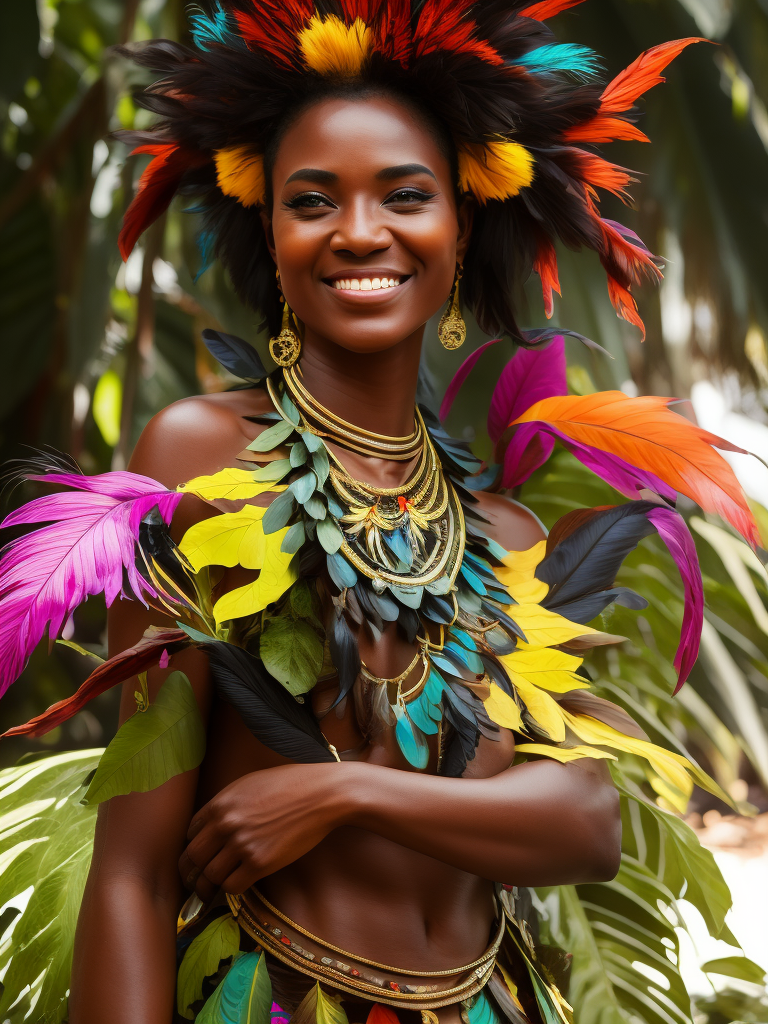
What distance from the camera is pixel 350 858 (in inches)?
47.6

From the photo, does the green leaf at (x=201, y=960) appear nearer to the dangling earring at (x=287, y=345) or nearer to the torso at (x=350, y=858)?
the torso at (x=350, y=858)

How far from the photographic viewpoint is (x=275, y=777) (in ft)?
3.67

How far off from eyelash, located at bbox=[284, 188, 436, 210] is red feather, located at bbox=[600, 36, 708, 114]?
34cm

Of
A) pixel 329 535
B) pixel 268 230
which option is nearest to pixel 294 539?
pixel 329 535

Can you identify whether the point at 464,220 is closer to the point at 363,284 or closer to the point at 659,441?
the point at 363,284

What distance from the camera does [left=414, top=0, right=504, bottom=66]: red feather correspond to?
1.27 m

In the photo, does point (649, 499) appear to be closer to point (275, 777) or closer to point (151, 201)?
point (275, 777)

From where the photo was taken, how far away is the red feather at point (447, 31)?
1.27 metres

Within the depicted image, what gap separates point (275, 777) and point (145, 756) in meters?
0.14

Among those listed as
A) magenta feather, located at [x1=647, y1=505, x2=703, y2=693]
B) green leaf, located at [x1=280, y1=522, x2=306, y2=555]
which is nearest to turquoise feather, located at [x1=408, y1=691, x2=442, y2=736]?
green leaf, located at [x1=280, y1=522, x2=306, y2=555]

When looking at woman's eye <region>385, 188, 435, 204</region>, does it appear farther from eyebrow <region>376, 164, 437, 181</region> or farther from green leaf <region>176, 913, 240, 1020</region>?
green leaf <region>176, 913, 240, 1020</region>

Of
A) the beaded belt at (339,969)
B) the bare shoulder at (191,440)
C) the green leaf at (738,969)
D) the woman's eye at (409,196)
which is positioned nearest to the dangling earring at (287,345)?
the bare shoulder at (191,440)

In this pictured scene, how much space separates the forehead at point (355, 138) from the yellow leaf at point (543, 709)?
678 mm

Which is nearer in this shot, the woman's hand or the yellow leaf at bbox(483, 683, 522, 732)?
the woman's hand
